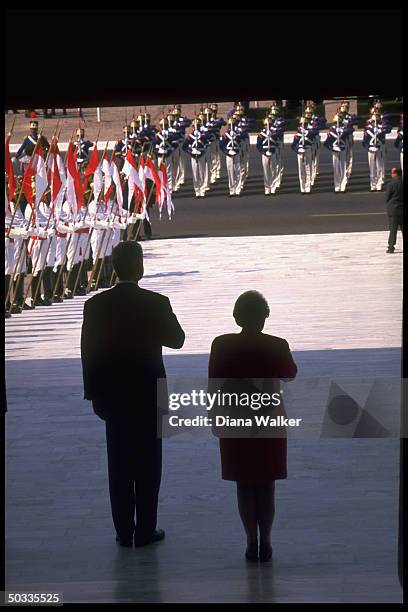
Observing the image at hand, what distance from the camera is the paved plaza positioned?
605cm

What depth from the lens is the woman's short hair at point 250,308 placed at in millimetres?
6246

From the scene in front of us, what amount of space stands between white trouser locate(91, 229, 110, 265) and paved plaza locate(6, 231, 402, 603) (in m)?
1.82

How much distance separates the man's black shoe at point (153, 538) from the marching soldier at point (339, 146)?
70.4 feet

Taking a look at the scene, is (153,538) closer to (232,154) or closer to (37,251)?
(37,251)

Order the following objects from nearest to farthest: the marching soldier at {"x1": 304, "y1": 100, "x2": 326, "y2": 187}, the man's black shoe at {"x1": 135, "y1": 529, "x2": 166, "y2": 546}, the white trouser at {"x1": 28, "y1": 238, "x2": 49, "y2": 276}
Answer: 1. the man's black shoe at {"x1": 135, "y1": 529, "x2": 166, "y2": 546}
2. the white trouser at {"x1": 28, "y1": 238, "x2": 49, "y2": 276}
3. the marching soldier at {"x1": 304, "y1": 100, "x2": 326, "y2": 187}

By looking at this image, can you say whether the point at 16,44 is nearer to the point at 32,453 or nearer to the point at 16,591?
the point at 16,591

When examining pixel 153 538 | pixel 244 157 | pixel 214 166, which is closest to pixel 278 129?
pixel 244 157

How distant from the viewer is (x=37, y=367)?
12047 millimetres

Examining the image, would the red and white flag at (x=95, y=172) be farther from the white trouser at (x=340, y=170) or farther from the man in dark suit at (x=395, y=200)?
the white trouser at (x=340, y=170)

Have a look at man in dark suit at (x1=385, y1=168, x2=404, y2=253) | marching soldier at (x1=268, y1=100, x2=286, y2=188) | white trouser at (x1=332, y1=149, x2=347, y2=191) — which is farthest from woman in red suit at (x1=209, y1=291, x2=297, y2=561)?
marching soldier at (x1=268, y1=100, x2=286, y2=188)

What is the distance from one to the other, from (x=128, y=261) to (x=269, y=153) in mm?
21829

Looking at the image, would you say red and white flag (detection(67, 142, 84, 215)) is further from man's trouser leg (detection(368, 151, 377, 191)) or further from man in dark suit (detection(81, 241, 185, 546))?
man's trouser leg (detection(368, 151, 377, 191))

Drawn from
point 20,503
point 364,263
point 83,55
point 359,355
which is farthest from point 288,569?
point 364,263

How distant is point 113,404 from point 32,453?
2.33 meters
